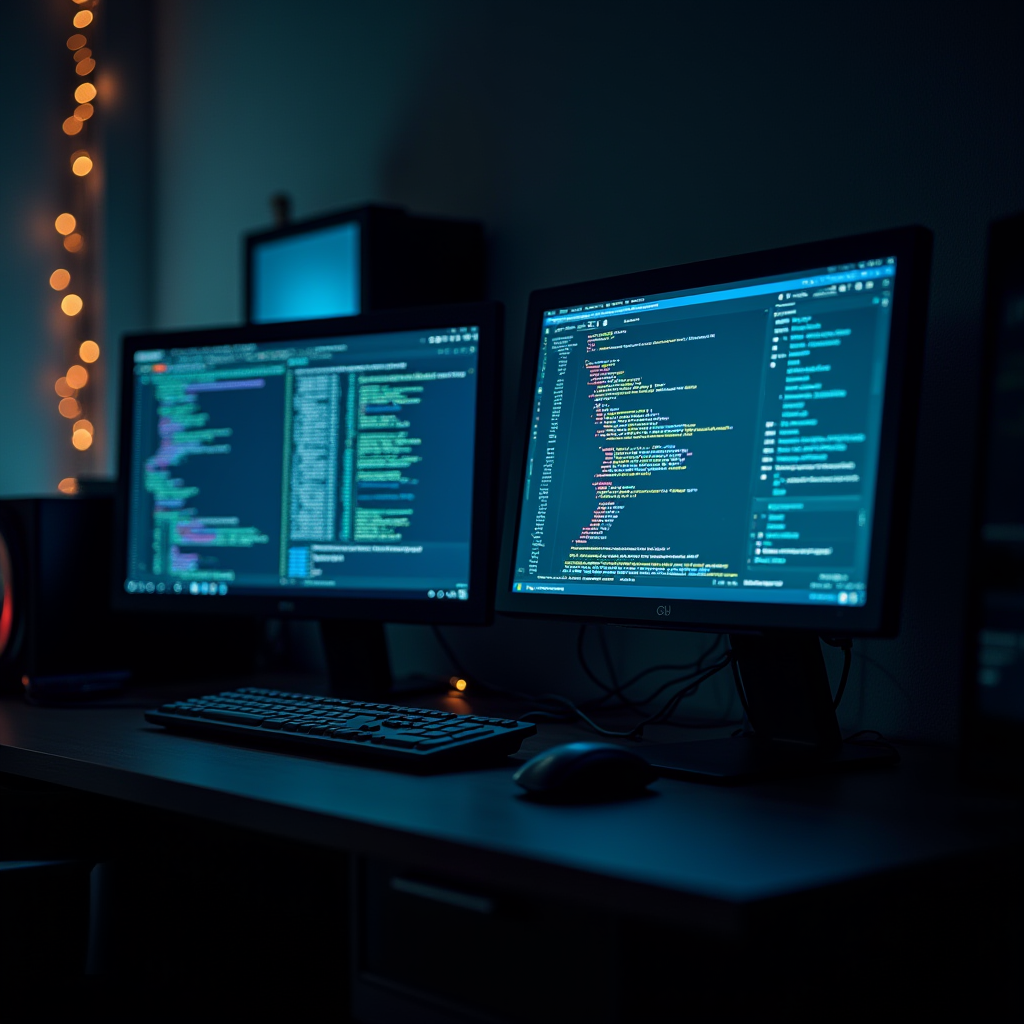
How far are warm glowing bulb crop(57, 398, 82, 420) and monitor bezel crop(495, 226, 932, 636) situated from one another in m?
1.53

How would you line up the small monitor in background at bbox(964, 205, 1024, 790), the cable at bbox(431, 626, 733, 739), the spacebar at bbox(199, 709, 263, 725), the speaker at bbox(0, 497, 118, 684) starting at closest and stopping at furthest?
1. the small monitor in background at bbox(964, 205, 1024, 790)
2. the spacebar at bbox(199, 709, 263, 725)
3. the cable at bbox(431, 626, 733, 739)
4. the speaker at bbox(0, 497, 118, 684)

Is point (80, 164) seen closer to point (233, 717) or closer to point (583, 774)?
point (233, 717)

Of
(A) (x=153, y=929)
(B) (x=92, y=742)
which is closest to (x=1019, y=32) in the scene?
(B) (x=92, y=742)

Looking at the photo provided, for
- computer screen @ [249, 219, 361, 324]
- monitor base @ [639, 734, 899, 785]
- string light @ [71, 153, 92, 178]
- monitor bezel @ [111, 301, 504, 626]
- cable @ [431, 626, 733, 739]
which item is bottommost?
cable @ [431, 626, 733, 739]

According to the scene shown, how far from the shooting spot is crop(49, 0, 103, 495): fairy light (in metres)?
2.42

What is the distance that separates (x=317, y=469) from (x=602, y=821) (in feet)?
2.56

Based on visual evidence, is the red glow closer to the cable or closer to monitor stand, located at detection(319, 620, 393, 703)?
monitor stand, located at detection(319, 620, 393, 703)

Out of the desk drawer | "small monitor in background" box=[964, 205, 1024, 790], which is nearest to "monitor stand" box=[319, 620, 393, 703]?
the desk drawer

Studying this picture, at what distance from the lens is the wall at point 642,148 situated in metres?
1.23

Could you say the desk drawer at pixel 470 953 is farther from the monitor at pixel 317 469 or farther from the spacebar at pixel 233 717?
the monitor at pixel 317 469

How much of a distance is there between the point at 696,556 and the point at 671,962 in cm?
45

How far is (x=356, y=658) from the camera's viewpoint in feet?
5.00

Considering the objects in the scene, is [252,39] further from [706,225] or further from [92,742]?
[92,742]

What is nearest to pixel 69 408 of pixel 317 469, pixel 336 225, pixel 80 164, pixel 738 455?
pixel 80 164
